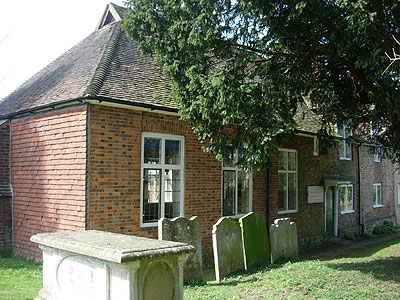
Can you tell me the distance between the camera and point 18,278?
9086mm

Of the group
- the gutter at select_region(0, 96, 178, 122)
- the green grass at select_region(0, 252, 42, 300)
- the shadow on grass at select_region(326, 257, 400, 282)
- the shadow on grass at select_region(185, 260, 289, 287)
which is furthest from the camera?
the gutter at select_region(0, 96, 178, 122)

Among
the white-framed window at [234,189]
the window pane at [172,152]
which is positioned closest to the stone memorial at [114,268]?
the window pane at [172,152]

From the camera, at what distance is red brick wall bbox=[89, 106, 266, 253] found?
9578mm

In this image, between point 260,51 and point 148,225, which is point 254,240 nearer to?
point 148,225

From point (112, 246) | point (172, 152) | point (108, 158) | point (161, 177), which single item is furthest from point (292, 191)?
point (112, 246)

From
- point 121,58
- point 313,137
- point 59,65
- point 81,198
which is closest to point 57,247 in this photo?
point 81,198

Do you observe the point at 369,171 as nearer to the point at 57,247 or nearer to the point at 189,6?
the point at 189,6

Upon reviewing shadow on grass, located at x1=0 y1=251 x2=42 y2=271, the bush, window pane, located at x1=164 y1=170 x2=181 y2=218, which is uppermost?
window pane, located at x1=164 y1=170 x2=181 y2=218

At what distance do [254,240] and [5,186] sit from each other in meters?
7.79

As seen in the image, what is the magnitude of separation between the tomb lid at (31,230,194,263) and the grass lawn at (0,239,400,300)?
2.72 meters

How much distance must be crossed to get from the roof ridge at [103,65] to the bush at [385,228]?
1862cm

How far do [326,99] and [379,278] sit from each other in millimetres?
4869

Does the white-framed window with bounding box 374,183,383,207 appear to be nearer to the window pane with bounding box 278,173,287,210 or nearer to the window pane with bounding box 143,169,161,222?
the window pane with bounding box 278,173,287,210

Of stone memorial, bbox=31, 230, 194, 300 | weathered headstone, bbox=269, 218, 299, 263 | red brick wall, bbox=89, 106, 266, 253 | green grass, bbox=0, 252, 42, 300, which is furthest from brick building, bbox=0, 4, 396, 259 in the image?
stone memorial, bbox=31, 230, 194, 300
